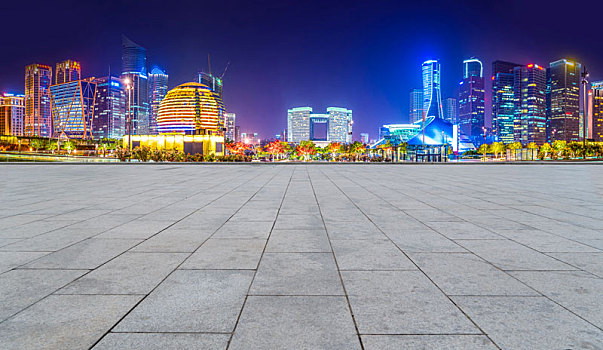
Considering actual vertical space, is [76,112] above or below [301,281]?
above

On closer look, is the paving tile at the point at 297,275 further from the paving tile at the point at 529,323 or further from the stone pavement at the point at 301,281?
the paving tile at the point at 529,323

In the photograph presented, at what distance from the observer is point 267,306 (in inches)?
130

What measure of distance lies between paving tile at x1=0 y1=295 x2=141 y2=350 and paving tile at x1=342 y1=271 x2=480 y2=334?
2.10 meters

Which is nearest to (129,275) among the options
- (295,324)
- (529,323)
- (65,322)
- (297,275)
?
(65,322)

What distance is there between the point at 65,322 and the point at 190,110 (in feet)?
525

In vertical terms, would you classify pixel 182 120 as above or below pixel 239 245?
above

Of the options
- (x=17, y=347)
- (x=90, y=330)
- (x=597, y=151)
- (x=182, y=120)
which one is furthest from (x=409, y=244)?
(x=182, y=120)

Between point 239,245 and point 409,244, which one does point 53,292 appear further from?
point 409,244

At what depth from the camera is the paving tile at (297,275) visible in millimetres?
3699

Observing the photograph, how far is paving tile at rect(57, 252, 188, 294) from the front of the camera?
12.3 ft

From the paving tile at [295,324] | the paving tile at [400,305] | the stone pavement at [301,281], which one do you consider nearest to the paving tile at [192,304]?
the stone pavement at [301,281]

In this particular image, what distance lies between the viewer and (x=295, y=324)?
9.66 ft

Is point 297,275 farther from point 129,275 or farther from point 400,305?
point 129,275

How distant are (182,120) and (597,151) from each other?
455 ft
